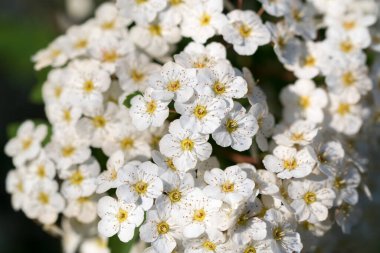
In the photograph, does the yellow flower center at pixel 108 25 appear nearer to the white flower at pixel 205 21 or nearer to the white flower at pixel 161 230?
the white flower at pixel 205 21

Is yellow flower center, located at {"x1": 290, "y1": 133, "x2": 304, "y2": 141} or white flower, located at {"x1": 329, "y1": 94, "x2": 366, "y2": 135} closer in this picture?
yellow flower center, located at {"x1": 290, "y1": 133, "x2": 304, "y2": 141}

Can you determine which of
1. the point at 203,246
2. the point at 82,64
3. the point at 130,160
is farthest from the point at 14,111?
the point at 203,246

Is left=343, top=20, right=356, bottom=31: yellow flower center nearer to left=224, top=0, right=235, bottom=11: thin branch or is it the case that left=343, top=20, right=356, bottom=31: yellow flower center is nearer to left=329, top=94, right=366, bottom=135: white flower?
left=329, top=94, right=366, bottom=135: white flower

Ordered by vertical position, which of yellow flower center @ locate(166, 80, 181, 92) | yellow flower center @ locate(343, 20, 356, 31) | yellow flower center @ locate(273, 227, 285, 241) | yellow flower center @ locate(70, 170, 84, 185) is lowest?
yellow flower center @ locate(273, 227, 285, 241)

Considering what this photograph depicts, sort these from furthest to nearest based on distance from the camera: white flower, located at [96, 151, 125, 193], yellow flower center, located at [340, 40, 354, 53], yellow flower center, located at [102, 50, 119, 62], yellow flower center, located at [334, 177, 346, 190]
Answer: yellow flower center, located at [340, 40, 354, 53]
yellow flower center, located at [102, 50, 119, 62]
yellow flower center, located at [334, 177, 346, 190]
white flower, located at [96, 151, 125, 193]

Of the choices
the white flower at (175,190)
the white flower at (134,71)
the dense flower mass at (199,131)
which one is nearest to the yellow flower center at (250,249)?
the dense flower mass at (199,131)

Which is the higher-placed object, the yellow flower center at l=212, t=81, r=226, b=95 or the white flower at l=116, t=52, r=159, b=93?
the yellow flower center at l=212, t=81, r=226, b=95

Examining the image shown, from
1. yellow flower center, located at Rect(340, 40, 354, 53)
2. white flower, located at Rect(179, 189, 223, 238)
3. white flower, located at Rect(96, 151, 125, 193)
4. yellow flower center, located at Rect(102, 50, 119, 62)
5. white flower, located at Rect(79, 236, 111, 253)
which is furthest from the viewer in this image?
white flower, located at Rect(79, 236, 111, 253)

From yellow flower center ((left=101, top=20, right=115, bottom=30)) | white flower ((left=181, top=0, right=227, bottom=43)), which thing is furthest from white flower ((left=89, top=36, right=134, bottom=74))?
white flower ((left=181, top=0, right=227, bottom=43))
